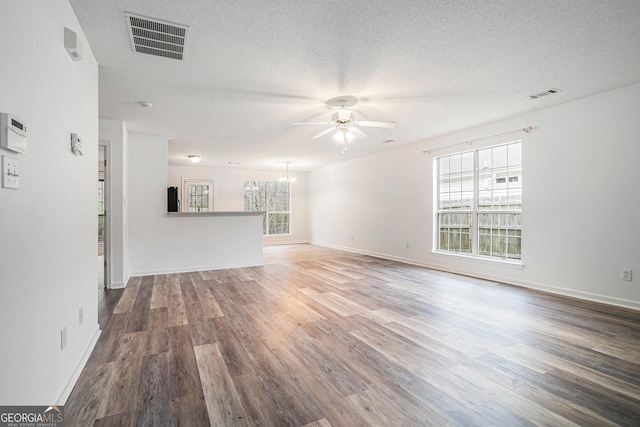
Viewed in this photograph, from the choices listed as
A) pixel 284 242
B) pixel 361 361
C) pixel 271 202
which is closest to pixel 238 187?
pixel 271 202

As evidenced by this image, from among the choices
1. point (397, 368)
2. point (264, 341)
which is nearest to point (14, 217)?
point (264, 341)

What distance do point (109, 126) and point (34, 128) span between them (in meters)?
3.52

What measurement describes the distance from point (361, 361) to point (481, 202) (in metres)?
3.95

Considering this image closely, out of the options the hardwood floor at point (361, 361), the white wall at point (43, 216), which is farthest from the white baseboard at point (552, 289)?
the white wall at point (43, 216)

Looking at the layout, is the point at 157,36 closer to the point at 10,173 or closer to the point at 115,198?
the point at 10,173

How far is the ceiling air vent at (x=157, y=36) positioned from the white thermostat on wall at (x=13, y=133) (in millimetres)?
1367

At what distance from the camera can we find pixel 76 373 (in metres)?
1.96

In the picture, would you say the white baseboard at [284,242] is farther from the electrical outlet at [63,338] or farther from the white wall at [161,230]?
the electrical outlet at [63,338]

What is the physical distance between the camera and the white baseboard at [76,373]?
5.59ft

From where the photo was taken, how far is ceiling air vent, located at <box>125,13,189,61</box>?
7.29 feet

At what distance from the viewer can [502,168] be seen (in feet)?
15.7

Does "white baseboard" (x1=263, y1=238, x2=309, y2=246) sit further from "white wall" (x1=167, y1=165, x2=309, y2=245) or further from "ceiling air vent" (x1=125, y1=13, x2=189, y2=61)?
"ceiling air vent" (x1=125, y1=13, x2=189, y2=61)

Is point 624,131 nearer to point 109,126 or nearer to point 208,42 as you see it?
point 208,42

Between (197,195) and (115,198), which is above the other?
(197,195)
